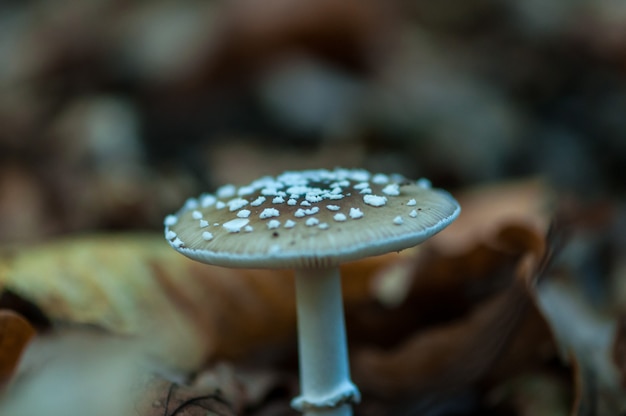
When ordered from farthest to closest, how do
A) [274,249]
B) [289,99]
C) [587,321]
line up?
[289,99] < [587,321] < [274,249]

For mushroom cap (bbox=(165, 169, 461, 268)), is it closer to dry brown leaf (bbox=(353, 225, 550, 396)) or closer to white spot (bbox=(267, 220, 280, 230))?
white spot (bbox=(267, 220, 280, 230))

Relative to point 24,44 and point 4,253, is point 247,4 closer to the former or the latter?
point 24,44

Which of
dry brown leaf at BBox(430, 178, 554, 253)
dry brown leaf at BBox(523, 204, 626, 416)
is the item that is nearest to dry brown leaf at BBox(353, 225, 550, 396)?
dry brown leaf at BBox(523, 204, 626, 416)

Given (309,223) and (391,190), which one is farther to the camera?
(391,190)

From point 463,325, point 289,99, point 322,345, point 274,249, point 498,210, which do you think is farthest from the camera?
point 289,99

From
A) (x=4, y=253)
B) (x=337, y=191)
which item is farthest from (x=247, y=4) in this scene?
(x=337, y=191)

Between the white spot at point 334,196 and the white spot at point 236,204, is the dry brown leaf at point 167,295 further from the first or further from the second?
the white spot at point 334,196

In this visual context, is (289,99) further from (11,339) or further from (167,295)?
(11,339)

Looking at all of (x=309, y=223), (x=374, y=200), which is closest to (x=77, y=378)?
(x=309, y=223)
